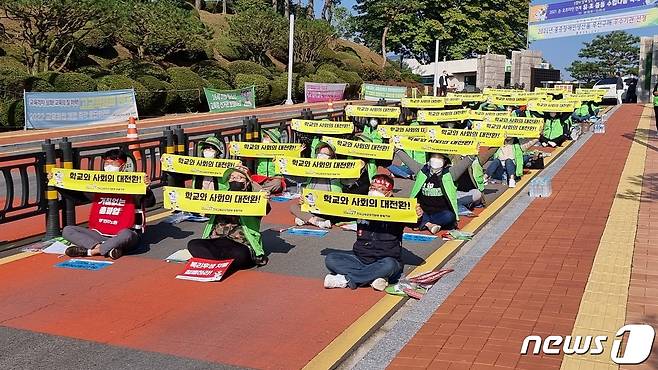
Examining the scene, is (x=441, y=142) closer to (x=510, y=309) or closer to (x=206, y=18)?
(x=510, y=309)

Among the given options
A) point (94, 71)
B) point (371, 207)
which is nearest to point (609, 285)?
point (371, 207)

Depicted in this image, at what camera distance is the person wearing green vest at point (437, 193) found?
9945mm

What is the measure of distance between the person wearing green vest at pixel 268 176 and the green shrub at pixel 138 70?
69.1 ft

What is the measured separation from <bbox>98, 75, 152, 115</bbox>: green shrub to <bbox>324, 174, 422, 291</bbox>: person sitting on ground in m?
24.7

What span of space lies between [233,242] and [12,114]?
64.6ft

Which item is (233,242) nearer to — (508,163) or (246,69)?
(508,163)

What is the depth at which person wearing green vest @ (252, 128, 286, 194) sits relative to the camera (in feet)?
43.4

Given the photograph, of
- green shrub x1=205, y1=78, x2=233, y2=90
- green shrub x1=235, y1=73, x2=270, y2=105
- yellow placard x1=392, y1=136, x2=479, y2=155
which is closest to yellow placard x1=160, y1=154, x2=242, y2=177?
yellow placard x1=392, y1=136, x2=479, y2=155

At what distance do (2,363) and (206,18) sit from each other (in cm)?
5695

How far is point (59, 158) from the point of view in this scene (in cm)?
994

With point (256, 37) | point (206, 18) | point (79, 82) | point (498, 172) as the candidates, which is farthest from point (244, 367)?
point (206, 18)

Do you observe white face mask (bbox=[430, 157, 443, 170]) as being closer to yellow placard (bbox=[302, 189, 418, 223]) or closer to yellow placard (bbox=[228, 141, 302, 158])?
yellow placard (bbox=[302, 189, 418, 223])

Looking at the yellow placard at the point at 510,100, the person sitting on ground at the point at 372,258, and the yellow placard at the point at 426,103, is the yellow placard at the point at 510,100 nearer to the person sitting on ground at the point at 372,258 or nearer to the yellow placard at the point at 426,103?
the yellow placard at the point at 426,103

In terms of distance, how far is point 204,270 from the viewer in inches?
304
